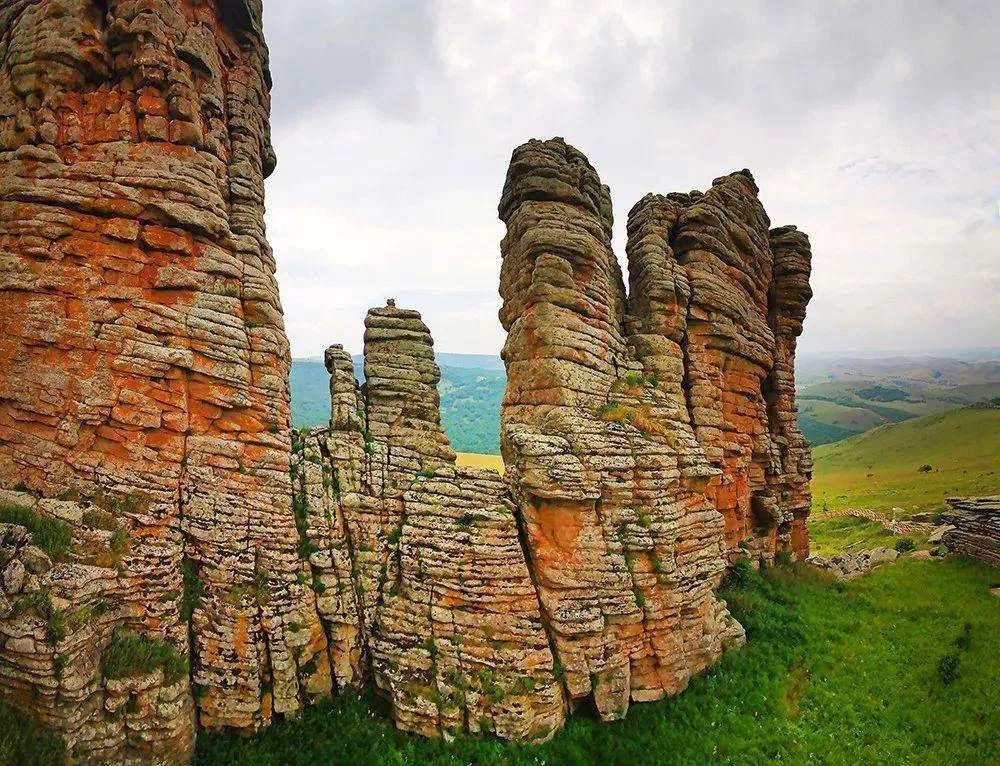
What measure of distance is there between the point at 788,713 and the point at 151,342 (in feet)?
90.7

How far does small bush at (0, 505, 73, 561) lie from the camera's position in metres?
13.3

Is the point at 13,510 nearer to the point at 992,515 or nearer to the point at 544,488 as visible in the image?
the point at 544,488

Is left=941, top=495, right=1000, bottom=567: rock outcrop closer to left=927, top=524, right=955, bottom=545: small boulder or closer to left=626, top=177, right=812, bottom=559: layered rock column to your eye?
left=927, top=524, right=955, bottom=545: small boulder

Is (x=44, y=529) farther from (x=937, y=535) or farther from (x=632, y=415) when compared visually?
(x=937, y=535)

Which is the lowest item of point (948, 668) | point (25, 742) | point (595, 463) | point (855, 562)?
point (855, 562)

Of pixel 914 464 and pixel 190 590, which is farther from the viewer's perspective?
pixel 914 464

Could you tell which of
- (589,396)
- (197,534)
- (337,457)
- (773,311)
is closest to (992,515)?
(773,311)

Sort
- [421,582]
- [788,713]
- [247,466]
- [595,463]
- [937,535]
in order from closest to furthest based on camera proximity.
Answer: [247,466], [421,582], [595,463], [788,713], [937,535]

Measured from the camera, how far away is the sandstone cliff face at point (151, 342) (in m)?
14.5

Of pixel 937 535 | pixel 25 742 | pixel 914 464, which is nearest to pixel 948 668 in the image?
pixel 937 535

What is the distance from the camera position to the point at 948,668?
21.1m

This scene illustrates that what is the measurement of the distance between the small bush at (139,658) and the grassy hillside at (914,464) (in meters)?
67.9

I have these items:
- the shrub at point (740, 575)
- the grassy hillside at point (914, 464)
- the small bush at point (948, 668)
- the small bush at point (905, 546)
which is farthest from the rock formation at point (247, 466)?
the grassy hillside at point (914, 464)

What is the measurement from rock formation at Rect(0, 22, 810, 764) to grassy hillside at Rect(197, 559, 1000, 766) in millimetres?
861
